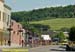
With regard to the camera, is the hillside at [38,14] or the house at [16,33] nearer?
the house at [16,33]

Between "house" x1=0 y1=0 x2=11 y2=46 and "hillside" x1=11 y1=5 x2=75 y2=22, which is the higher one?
"hillside" x1=11 y1=5 x2=75 y2=22

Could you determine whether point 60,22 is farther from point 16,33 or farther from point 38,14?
point 16,33

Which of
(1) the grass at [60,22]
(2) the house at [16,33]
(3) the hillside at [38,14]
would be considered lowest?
(2) the house at [16,33]


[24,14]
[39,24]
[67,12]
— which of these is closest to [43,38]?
[39,24]

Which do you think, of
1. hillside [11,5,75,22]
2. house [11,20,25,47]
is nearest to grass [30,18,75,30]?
hillside [11,5,75,22]

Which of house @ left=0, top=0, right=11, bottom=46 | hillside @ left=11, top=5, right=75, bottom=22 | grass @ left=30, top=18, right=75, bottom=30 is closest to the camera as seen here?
house @ left=0, top=0, right=11, bottom=46

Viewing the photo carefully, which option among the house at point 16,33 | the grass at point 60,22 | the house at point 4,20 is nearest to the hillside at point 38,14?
the grass at point 60,22

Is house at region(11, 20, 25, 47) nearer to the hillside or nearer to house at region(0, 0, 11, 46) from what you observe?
house at region(0, 0, 11, 46)

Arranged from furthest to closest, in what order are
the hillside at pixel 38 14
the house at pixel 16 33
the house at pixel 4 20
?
the hillside at pixel 38 14, the house at pixel 16 33, the house at pixel 4 20

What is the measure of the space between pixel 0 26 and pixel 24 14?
5185 cm

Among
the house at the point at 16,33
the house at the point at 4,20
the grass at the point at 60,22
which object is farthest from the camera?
the grass at the point at 60,22

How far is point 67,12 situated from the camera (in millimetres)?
110500

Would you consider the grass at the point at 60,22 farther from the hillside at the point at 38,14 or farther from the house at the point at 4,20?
the house at the point at 4,20

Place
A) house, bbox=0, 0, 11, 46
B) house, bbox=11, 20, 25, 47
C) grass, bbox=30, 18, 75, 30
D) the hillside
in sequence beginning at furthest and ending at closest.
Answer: grass, bbox=30, 18, 75, 30 < the hillside < house, bbox=11, 20, 25, 47 < house, bbox=0, 0, 11, 46
